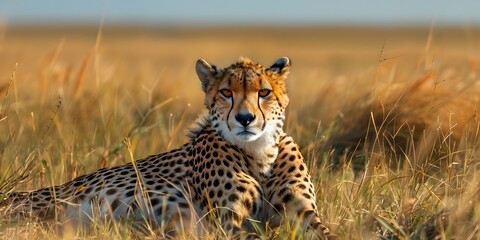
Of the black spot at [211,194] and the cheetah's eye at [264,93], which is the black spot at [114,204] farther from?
the cheetah's eye at [264,93]

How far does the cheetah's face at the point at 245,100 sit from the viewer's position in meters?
3.55

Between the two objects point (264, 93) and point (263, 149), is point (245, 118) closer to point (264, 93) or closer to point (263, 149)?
point (264, 93)

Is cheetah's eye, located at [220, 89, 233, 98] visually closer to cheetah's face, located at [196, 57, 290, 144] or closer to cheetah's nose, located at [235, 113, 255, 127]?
cheetah's face, located at [196, 57, 290, 144]

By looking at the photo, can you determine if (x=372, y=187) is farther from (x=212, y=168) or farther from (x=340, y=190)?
(x=212, y=168)

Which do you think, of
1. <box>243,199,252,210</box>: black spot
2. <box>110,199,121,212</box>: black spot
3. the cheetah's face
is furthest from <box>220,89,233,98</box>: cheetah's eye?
<box>110,199,121,212</box>: black spot

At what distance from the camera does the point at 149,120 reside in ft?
21.3

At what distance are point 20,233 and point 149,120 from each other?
294 centimetres

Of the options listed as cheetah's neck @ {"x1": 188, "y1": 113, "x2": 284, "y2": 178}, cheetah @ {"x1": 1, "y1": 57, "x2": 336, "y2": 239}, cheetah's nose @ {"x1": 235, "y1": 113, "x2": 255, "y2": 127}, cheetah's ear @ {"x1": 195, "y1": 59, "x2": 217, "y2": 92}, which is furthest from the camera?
cheetah's ear @ {"x1": 195, "y1": 59, "x2": 217, "y2": 92}

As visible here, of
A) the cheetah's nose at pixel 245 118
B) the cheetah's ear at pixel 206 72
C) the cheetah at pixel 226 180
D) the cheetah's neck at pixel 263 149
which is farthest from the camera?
the cheetah's ear at pixel 206 72

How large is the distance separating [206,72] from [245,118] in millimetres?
443

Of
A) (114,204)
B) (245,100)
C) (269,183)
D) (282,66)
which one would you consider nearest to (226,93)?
(245,100)

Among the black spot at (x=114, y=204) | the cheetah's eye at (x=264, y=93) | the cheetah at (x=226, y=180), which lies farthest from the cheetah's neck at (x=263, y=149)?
the black spot at (x=114, y=204)

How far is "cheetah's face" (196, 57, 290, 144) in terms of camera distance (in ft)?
11.7

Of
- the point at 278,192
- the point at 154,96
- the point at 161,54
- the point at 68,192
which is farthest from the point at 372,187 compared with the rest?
the point at 161,54
